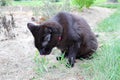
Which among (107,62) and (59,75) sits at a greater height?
(107,62)

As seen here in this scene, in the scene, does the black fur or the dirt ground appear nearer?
the black fur

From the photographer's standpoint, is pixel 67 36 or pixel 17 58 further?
pixel 17 58

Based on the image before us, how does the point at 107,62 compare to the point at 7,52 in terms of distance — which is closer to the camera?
the point at 107,62

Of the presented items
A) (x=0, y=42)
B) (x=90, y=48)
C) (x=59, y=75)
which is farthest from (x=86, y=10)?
(x=59, y=75)

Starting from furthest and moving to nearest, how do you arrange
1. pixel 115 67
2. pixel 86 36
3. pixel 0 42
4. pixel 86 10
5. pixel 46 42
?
pixel 86 10 → pixel 0 42 → pixel 86 36 → pixel 46 42 → pixel 115 67

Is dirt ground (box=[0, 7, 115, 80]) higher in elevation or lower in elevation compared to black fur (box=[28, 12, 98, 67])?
lower

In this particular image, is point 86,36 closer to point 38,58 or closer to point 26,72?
point 38,58

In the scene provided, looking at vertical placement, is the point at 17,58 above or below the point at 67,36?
below

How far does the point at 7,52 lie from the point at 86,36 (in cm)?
150

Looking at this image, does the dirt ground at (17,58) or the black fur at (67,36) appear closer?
the black fur at (67,36)

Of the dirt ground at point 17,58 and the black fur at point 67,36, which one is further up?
the black fur at point 67,36

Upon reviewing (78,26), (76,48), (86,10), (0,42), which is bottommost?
(86,10)

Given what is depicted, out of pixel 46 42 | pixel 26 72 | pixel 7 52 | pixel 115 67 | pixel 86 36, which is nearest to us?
pixel 115 67

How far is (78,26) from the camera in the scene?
4.32 metres
